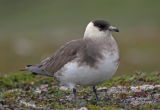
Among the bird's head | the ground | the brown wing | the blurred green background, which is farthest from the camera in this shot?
the blurred green background

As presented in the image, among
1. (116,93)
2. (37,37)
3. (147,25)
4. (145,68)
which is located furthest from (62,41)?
(116,93)

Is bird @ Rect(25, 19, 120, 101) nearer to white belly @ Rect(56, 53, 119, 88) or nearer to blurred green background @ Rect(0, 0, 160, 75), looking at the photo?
white belly @ Rect(56, 53, 119, 88)

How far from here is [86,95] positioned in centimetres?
1655

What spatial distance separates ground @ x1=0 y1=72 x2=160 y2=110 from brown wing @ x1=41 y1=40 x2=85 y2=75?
2.60 ft

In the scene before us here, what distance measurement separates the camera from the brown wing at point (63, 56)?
48.9ft

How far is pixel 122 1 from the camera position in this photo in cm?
6425

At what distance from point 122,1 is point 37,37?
1343 cm

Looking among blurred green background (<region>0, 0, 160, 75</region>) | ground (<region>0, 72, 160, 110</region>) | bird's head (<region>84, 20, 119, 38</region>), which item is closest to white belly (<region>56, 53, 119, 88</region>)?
ground (<region>0, 72, 160, 110</region>)

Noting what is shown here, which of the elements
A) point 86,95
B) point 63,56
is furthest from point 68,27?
point 63,56

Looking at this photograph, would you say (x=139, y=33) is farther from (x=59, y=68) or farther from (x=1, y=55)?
(x=59, y=68)

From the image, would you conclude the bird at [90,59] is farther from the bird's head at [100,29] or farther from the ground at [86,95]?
the ground at [86,95]

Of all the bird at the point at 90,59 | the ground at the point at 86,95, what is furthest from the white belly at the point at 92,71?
the ground at the point at 86,95

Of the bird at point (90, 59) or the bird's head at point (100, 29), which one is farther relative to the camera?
the bird's head at point (100, 29)

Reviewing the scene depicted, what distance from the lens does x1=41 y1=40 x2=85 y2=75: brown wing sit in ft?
48.9
